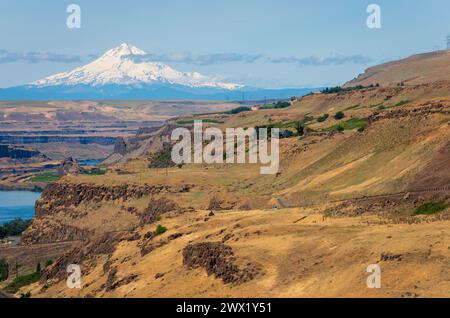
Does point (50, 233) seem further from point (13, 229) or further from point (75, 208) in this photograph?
point (13, 229)

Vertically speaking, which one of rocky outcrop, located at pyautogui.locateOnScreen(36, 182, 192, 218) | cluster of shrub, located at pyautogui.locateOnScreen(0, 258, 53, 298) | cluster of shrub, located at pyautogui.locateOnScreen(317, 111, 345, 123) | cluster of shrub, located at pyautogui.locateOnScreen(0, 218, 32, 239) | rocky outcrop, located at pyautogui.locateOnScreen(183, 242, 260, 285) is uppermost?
cluster of shrub, located at pyautogui.locateOnScreen(317, 111, 345, 123)

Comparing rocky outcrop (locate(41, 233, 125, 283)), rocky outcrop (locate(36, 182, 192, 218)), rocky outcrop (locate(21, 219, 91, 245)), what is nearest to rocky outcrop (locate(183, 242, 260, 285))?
rocky outcrop (locate(41, 233, 125, 283))

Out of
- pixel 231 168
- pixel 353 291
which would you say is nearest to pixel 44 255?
pixel 231 168

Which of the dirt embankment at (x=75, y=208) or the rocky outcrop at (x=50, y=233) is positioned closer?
the dirt embankment at (x=75, y=208)

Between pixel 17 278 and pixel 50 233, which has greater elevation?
pixel 17 278

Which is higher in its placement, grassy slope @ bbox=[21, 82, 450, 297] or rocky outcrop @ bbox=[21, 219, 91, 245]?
grassy slope @ bbox=[21, 82, 450, 297]

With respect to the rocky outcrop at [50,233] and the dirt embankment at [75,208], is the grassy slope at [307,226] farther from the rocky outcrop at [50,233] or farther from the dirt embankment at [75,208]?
the rocky outcrop at [50,233]

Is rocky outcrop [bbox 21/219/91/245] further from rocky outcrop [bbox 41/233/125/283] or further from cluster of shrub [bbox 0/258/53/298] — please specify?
rocky outcrop [bbox 41/233/125/283]

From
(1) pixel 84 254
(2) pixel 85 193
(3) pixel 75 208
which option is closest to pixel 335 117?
(2) pixel 85 193

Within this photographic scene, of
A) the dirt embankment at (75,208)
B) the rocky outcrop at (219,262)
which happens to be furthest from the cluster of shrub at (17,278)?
the rocky outcrop at (219,262)
